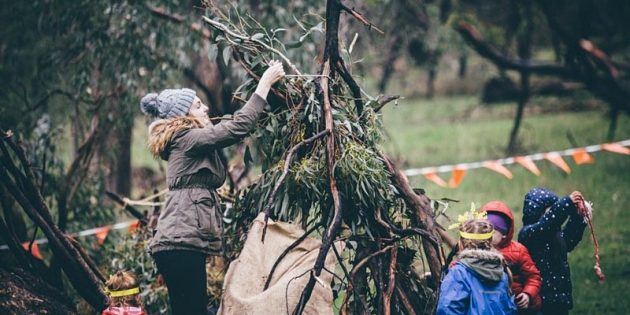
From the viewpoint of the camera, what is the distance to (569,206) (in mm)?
5164

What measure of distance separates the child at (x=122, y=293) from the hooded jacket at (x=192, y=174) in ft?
0.92

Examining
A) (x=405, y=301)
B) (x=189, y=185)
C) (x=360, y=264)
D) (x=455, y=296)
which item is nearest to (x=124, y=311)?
(x=189, y=185)

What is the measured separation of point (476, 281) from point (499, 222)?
0.69 metres

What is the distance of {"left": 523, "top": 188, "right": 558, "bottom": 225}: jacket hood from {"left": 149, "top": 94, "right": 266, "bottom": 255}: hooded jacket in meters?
1.90

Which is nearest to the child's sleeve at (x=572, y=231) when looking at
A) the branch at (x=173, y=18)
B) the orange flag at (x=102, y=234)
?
the orange flag at (x=102, y=234)

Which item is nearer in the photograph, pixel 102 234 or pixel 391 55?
pixel 102 234

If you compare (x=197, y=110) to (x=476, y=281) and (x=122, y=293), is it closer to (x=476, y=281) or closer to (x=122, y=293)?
(x=122, y=293)

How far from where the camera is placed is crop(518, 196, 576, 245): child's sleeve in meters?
5.17

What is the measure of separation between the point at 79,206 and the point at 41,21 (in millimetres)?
2197

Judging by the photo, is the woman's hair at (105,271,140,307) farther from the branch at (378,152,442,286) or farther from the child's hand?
the child's hand

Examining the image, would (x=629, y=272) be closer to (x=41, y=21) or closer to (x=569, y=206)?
(x=569, y=206)

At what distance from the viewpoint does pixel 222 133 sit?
485cm

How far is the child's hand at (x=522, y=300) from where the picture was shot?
5.02m

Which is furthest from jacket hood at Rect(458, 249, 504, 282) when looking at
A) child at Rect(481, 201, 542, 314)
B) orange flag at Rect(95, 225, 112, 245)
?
orange flag at Rect(95, 225, 112, 245)
